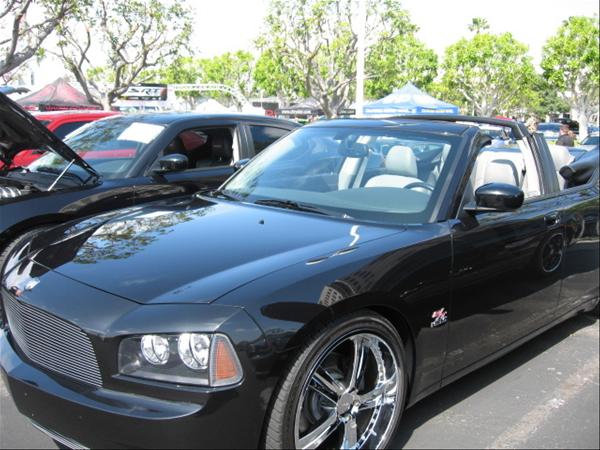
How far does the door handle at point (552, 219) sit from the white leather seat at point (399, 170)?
3.10 feet

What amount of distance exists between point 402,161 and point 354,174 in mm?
291

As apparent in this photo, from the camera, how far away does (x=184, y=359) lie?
1.94 metres

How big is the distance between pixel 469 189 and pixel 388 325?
3.64 ft

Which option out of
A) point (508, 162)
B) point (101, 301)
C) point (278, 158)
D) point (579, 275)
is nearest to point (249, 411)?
point (101, 301)

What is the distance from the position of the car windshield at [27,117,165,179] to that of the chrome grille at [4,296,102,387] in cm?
264

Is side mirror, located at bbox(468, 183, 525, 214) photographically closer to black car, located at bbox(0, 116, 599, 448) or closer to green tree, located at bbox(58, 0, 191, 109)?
black car, located at bbox(0, 116, 599, 448)

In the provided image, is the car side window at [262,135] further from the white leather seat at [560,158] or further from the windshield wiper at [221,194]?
the white leather seat at [560,158]

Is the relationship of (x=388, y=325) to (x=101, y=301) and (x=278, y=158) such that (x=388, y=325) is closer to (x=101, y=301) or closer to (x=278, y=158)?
(x=101, y=301)

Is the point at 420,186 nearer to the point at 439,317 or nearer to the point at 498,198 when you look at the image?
the point at 498,198

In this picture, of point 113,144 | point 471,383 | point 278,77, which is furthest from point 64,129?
point 278,77

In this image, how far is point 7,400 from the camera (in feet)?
9.88

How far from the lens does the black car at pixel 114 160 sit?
13.4 ft

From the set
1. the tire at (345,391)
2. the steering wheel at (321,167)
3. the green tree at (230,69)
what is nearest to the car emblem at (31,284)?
the tire at (345,391)

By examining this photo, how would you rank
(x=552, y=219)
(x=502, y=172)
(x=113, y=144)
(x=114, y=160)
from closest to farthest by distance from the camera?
(x=552, y=219), (x=502, y=172), (x=114, y=160), (x=113, y=144)
